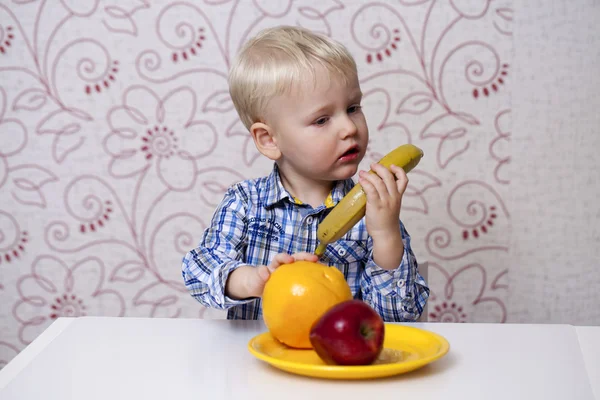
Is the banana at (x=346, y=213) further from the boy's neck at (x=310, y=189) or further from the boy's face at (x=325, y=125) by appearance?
the boy's neck at (x=310, y=189)

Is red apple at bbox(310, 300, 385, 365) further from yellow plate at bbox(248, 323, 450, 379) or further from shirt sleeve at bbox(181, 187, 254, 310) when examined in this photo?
shirt sleeve at bbox(181, 187, 254, 310)

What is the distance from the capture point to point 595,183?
187cm

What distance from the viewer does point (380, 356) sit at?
77 cm

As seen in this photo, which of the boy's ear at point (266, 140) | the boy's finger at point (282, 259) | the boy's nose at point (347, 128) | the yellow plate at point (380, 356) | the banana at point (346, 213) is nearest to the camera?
the yellow plate at point (380, 356)

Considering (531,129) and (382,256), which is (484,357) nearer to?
(382,256)

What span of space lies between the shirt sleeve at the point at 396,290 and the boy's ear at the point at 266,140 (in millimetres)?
278

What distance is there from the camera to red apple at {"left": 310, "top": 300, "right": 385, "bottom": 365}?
2.21ft

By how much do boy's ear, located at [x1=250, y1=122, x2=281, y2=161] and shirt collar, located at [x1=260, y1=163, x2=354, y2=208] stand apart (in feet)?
0.14

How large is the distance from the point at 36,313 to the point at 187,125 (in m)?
0.72

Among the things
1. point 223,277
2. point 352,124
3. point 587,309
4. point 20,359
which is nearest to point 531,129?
point 587,309

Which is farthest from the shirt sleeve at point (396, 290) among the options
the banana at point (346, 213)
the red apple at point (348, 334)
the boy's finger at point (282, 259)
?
the red apple at point (348, 334)

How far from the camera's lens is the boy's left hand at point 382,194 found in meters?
0.96

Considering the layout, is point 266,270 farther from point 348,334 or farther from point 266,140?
point 266,140

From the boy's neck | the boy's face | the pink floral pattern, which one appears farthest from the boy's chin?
the pink floral pattern
